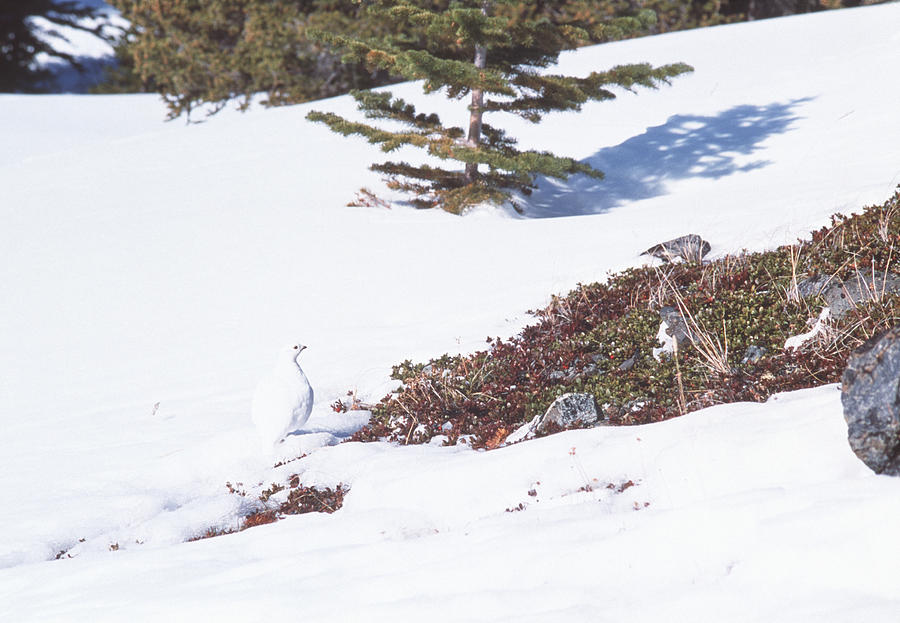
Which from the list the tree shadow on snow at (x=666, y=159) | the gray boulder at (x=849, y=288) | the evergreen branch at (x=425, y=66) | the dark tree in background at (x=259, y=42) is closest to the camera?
the gray boulder at (x=849, y=288)

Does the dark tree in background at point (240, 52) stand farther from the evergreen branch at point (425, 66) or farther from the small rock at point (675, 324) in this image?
the small rock at point (675, 324)

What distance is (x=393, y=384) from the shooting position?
7000 millimetres

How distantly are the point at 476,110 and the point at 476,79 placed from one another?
2.43ft

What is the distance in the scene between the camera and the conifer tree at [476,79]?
1109 cm

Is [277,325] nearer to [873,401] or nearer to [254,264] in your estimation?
[254,264]

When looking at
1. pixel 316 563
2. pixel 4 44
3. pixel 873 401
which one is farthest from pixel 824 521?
pixel 4 44

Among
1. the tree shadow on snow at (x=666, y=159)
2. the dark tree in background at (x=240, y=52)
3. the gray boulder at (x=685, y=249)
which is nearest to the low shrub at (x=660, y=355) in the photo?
the gray boulder at (x=685, y=249)

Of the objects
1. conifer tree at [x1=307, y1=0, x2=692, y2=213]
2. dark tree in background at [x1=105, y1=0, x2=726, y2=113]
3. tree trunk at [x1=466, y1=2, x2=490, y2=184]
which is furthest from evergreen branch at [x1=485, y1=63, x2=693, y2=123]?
dark tree in background at [x1=105, y1=0, x2=726, y2=113]

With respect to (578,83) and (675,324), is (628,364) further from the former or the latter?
(578,83)

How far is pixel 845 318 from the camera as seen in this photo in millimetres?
5492

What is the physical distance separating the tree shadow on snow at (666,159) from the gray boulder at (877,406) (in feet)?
31.9

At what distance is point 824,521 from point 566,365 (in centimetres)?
308

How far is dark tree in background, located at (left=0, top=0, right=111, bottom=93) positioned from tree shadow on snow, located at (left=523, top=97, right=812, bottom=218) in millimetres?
28343

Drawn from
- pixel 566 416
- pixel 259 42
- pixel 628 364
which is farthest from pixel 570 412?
pixel 259 42
